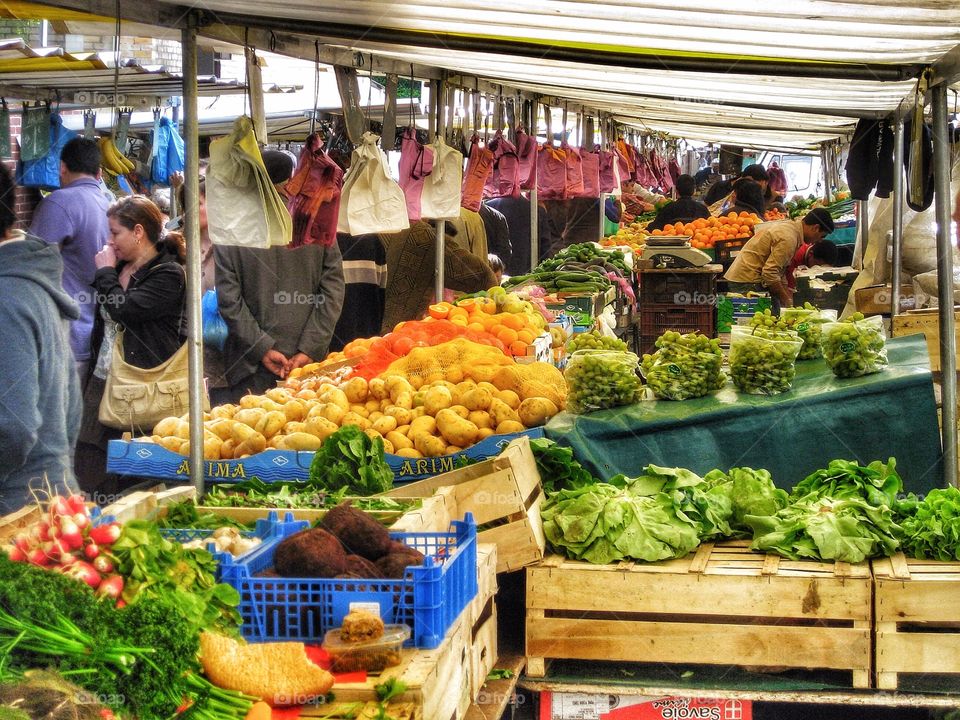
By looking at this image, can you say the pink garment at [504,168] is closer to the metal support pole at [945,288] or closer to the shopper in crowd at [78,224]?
the shopper in crowd at [78,224]

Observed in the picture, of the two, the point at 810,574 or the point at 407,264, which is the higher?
the point at 407,264

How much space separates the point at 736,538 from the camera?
4.40m

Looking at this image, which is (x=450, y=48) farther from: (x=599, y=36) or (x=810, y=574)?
(x=810, y=574)

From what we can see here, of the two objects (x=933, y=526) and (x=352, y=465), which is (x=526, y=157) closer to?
(x=352, y=465)

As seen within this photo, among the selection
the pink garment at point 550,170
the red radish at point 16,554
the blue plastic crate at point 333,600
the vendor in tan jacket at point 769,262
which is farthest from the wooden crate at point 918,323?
the red radish at point 16,554

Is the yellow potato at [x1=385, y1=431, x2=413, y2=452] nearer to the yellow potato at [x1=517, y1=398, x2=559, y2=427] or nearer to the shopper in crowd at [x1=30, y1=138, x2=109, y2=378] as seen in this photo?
the yellow potato at [x1=517, y1=398, x2=559, y2=427]

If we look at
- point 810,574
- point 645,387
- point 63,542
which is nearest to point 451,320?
point 645,387

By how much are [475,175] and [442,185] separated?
0.77m

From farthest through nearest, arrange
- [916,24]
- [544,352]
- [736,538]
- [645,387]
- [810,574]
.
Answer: [544,352] < [645,387] < [736,538] < [916,24] < [810,574]

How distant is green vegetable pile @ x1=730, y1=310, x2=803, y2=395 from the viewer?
16.5 ft

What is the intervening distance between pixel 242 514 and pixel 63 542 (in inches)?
56.5

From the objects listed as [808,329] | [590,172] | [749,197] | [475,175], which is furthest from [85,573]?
[749,197]

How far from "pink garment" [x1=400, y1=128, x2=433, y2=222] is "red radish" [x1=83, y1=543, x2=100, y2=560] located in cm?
387

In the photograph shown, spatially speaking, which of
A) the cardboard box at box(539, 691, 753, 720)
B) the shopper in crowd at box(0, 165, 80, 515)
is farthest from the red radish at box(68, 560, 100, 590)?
the cardboard box at box(539, 691, 753, 720)
